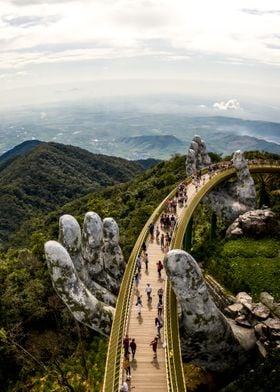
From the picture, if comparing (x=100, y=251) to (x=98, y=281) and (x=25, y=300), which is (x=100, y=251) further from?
(x=25, y=300)

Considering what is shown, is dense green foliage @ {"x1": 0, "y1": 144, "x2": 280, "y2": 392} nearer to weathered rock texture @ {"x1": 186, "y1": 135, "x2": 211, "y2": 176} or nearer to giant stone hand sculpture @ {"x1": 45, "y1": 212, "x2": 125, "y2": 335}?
giant stone hand sculpture @ {"x1": 45, "y1": 212, "x2": 125, "y2": 335}

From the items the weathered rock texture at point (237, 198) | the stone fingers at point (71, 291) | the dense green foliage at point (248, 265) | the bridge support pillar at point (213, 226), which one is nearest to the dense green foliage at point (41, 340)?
the stone fingers at point (71, 291)

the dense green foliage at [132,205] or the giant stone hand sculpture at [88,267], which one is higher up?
the giant stone hand sculpture at [88,267]

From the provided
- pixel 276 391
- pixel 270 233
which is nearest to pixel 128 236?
pixel 270 233

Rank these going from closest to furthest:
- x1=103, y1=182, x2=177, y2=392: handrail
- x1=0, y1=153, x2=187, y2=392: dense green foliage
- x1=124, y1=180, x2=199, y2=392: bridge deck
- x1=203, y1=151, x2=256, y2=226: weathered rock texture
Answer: x1=103, y1=182, x2=177, y2=392: handrail → x1=124, y1=180, x2=199, y2=392: bridge deck → x1=0, y1=153, x2=187, y2=392: dense green foliage → x1=203, y1=151, x2=256, y2=226: weathered rock texture

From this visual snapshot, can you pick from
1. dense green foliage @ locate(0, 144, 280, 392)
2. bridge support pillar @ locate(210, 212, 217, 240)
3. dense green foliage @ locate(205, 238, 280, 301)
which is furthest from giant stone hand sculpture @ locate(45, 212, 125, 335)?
bridge support pillar @ locate(210, 212, 217, 240)

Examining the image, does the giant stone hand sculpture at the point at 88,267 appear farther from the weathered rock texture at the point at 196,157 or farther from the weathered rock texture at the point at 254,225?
the weathered rock texture at the point at 196,157

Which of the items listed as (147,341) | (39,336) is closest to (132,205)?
(39,336)
